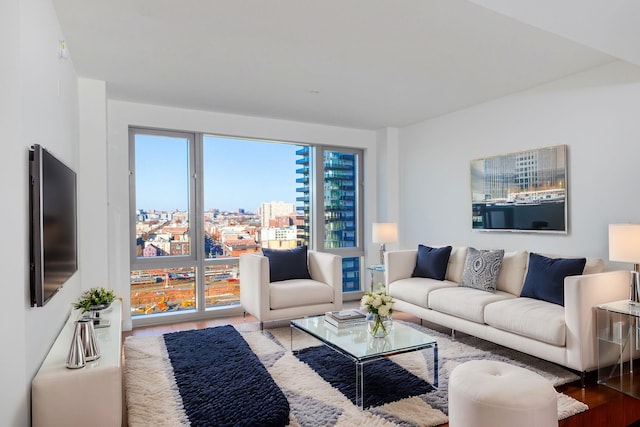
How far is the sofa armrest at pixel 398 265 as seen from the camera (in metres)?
4.68

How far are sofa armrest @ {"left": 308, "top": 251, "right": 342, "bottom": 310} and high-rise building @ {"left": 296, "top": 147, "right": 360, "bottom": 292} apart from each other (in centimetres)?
104

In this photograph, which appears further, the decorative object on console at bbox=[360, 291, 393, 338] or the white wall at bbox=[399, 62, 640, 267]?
the white wall at bbox=[399, 62, 640, 267]

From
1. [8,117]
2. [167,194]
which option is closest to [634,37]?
[8,117]

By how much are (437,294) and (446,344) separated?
1.57ft

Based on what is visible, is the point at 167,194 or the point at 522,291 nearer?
the point at 522,291

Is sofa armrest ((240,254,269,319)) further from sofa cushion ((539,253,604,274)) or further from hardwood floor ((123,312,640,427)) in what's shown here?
sofa cushion ((539,253,604,274))

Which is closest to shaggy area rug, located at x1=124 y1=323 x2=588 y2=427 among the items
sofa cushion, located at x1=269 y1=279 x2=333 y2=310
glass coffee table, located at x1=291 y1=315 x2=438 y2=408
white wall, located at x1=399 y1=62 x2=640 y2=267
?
glass coffee table, located at x1=291 y1=315 x2=438 y2=408

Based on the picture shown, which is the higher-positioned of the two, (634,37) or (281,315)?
(634,37)

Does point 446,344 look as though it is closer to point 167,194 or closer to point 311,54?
point 311,54

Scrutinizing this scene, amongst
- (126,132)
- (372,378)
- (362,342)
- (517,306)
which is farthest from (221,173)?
(517,306)

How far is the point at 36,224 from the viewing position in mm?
1944

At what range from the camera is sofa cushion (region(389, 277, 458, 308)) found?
13.5 feet

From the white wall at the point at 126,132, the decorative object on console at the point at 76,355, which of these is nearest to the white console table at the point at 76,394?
the decorative object on console at the point at 76,355

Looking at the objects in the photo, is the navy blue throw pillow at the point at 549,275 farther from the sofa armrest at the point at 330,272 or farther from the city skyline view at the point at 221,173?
the city skyline view at the point at 221,173
